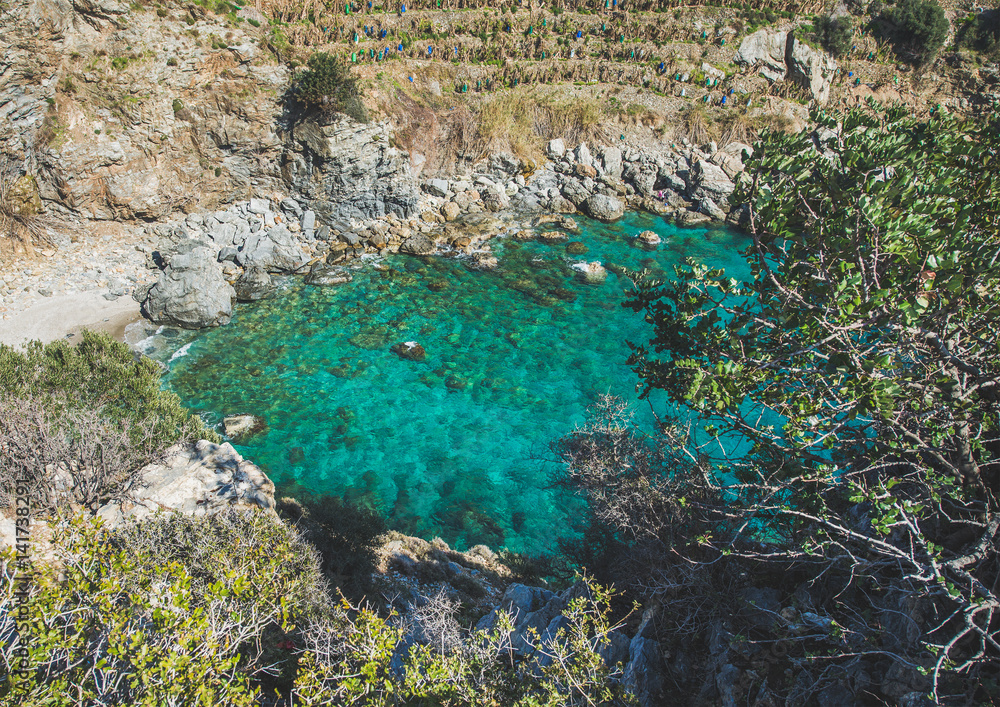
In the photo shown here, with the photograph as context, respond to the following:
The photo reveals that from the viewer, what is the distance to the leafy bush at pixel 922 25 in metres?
32.0

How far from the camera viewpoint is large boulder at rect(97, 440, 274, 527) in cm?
816

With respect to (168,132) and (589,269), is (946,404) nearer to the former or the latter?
(589,269)

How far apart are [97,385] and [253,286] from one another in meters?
7.52

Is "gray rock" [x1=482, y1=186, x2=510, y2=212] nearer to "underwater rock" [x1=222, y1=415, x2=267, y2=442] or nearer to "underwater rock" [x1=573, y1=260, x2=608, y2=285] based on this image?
"underwater rock" [x1=573, y1=260, x2=608, y2=285]

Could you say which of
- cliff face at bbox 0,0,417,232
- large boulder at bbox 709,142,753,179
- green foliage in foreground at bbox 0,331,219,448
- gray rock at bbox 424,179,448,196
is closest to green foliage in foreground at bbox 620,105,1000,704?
green foliage in foreground at bbox 0,331,219,448

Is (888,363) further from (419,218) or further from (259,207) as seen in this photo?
(259,207)

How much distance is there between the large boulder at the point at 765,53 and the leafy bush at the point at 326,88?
987 inches

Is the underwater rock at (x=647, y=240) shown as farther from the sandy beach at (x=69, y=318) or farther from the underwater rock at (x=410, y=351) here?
the sandy beach at (x=69, y=318)

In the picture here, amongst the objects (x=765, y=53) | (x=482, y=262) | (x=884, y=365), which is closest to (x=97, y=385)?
(x=482, y=262)

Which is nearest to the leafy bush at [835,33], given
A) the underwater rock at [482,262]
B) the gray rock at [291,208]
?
the underwater rock at [482,262]

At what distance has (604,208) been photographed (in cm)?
2433

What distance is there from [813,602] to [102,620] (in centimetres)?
701

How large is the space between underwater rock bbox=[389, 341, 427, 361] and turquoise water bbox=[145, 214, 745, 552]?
9.7 inches

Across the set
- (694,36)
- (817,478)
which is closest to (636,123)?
(694,36)
